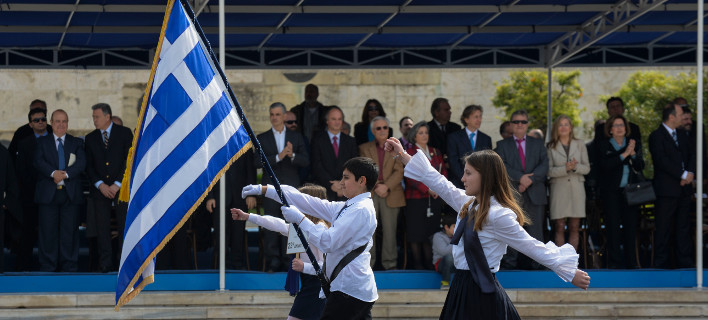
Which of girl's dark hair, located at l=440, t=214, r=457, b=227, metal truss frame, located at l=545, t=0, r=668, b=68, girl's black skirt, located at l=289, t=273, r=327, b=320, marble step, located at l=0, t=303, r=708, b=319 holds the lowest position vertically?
marble step, located at l=0, t=303, r=708, b=319

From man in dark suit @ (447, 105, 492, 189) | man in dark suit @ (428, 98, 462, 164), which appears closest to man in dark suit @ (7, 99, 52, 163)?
man in dark suit @ (428, 98, 462, 164)

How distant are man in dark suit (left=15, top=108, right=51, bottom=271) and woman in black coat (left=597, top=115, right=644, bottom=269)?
6.66 m

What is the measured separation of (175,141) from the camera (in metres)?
7.73

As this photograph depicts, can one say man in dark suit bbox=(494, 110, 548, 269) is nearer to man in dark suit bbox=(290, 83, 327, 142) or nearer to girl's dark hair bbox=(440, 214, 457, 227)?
girl's dark hair bbox=(440, 214, 457, 227)

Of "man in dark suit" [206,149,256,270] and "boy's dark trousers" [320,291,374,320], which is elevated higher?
"man in dark suit" [206,149,256,270]

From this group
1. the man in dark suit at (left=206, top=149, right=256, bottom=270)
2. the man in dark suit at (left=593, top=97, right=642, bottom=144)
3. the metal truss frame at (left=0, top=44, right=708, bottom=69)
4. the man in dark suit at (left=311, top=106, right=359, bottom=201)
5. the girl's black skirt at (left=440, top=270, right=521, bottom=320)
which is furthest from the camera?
the metal truss frame at (left=0, top=44, right=708, bottom=69)

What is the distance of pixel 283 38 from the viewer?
1709cm

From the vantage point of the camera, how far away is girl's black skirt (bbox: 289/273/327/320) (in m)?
8.99

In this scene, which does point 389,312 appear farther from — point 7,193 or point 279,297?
point 7,193

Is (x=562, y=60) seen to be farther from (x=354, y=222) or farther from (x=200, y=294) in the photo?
(x=354, y=222)

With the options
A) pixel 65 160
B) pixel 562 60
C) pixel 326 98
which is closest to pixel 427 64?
pixel 562 60

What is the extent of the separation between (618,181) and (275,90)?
29720 millimetres

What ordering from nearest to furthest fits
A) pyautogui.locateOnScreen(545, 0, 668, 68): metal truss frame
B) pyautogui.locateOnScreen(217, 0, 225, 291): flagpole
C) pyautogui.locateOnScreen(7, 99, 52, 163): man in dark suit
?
pyautogui.locateOnScreen(217, 0, 225, 291): flagpole
pyautogui.locateOnScreen(7, 99, 52, 163): man in dark suit
pyautogui.locateOnScreen(545, 0, 668, 68): metal truss frame

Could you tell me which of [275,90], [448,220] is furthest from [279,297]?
[275,90]
